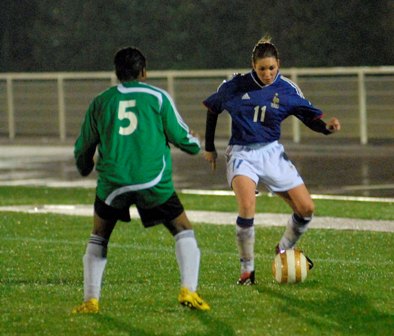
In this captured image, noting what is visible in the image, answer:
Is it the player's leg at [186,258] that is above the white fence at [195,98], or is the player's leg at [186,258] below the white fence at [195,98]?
below

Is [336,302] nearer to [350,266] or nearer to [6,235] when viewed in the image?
→ [350,266]

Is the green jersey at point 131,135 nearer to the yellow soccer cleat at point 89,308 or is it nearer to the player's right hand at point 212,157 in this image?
the yellow soccer cleat at point 89,308

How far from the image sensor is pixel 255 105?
1140cm

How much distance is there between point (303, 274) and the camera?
11.2 m

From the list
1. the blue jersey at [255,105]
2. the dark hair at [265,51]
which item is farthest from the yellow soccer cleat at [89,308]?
the dark hair at [265,51]

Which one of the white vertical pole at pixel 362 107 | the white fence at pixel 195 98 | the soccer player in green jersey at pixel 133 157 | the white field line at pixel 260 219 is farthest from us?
the white fence at pixel 195 98

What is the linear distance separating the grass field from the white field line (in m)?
0.44

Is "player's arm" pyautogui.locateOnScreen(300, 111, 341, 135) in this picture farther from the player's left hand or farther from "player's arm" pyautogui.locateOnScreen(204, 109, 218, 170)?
"player's arm" pyautogui.locateOnScreen(204, 109, 218, 170)

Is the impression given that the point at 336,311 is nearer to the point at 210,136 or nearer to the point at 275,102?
the point at 275,102

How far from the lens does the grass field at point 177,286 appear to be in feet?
31.0

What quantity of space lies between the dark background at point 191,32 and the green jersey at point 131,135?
103ft

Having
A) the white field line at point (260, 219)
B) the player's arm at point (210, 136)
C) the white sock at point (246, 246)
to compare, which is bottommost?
the white field line at point (260, 219)

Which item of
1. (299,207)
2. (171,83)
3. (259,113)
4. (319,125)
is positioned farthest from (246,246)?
(171,83)

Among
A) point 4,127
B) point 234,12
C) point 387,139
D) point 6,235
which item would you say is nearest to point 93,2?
point 234,12
